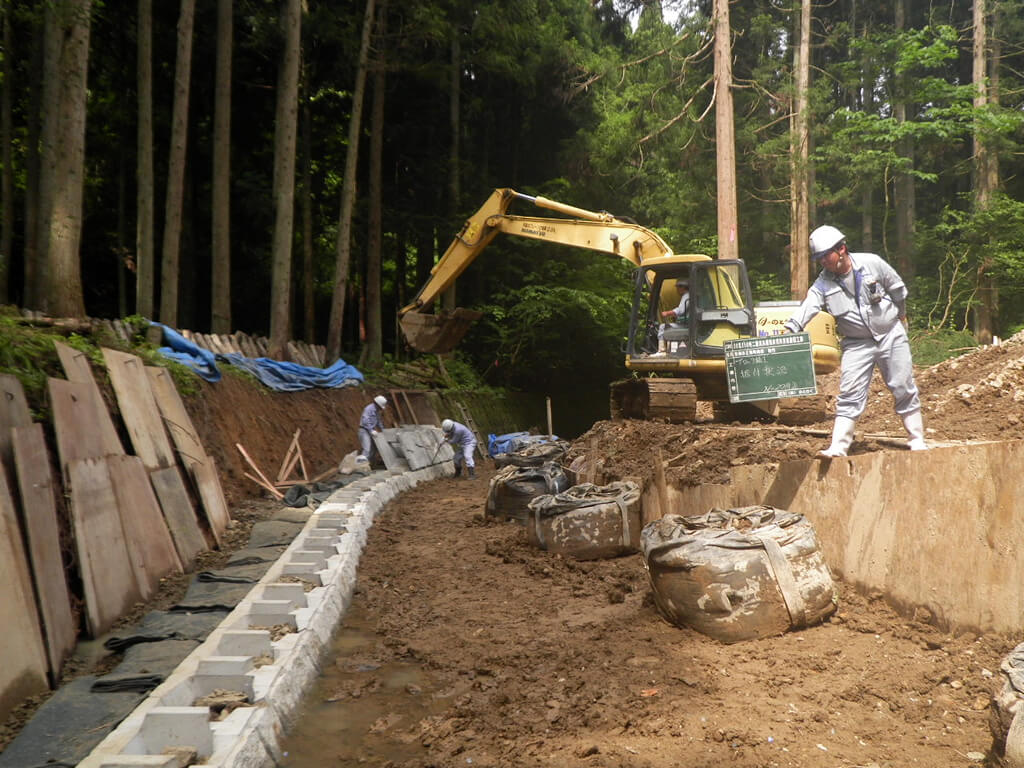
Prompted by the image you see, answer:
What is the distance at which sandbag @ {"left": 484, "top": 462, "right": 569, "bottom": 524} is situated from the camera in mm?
9703

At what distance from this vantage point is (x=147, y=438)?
7.30 meters

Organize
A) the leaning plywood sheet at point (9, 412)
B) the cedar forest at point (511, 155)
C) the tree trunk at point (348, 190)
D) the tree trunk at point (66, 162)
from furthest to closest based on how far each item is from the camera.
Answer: the cedar forest at point (511, 155) → the tree trunk at point (348, 190) → the tree trunk at point (66, 162) → the leaning plywood sheet at point (9, 412)

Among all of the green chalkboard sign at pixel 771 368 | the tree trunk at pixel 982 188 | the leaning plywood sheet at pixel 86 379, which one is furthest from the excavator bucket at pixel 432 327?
the tree trunk at pixel 982 188

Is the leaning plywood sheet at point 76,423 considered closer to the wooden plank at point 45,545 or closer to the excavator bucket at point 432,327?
the wooden plank at point 45,545

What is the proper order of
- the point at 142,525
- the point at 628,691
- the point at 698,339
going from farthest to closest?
the point at 698,339, the point at 142,525, the point at 628,691

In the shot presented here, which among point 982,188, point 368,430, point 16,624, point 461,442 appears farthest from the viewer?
point 982,188

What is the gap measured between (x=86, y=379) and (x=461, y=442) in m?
9.69

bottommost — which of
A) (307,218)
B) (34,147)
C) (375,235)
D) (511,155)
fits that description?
(375,235)

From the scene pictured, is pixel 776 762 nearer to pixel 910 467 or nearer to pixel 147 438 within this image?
pixel 910 467

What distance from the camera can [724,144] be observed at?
53.1 feet

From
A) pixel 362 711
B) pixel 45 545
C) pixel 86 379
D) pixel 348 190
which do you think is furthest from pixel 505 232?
pixel 362 711

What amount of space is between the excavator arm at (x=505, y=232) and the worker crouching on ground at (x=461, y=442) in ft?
6.43

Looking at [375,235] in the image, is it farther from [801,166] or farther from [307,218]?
[801,166]

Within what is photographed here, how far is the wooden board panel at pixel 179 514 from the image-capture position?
23.0 feet
